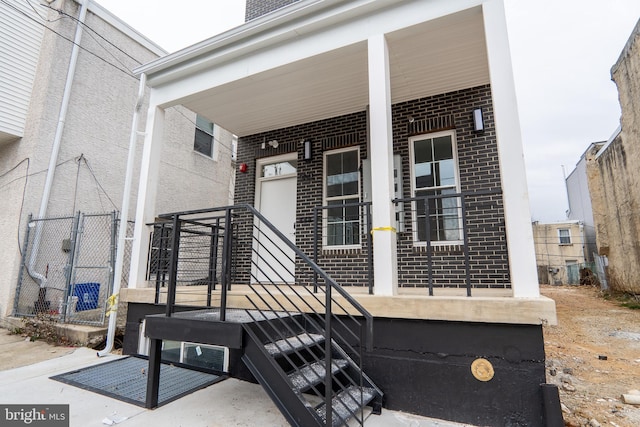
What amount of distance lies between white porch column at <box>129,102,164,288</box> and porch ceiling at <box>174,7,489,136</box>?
541 mm

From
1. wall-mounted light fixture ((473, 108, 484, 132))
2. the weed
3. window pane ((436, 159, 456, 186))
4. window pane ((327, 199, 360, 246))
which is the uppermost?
wall-mounted light fixture ((473, 108, 484, 132))

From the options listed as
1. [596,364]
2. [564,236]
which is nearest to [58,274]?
[596,364]

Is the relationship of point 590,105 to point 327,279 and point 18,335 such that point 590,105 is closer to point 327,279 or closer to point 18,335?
point 327,279

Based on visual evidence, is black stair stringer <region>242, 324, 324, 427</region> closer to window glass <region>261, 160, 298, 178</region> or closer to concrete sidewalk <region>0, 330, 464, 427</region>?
concrete sidewalk <region>0, 330, 464, 427</region>

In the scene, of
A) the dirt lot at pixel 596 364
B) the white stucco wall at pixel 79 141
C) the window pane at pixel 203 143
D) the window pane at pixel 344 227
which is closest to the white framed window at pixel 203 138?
the window pane at pixel 203 143

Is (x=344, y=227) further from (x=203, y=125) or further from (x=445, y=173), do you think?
(x=203, y=125)

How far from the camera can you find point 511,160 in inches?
105

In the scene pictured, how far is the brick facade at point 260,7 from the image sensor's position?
584 centimetres

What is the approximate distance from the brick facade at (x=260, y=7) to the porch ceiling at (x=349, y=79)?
211cm

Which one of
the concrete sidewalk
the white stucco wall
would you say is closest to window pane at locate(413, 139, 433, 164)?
the concrete sidewalk

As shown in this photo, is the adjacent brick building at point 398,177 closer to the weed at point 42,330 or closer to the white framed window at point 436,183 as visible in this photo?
the white framed window at point 436,183

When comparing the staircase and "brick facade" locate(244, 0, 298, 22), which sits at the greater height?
"brick facade" locate(244, 0, 298, 22)

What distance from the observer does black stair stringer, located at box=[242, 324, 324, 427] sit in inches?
82.3

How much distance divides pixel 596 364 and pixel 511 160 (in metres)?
3.20
